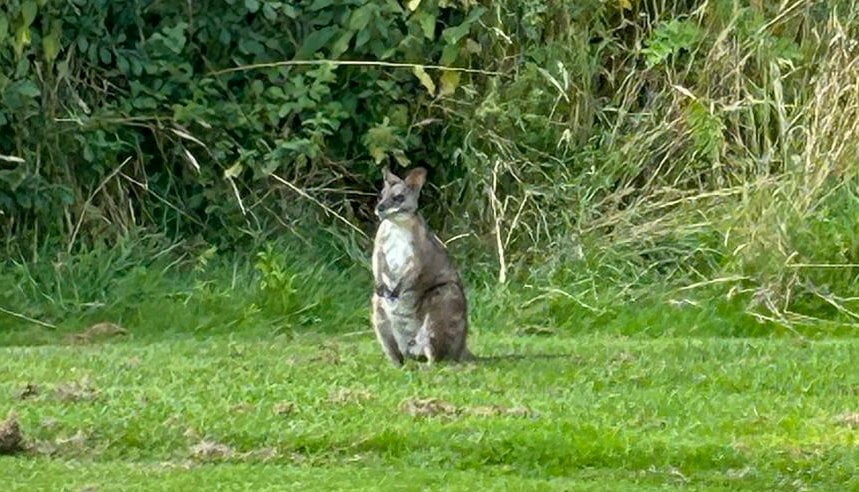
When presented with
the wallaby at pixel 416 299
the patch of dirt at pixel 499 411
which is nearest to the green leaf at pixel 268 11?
the wallaby at pixel 416 299

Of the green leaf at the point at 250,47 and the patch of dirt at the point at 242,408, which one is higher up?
the patch of dirt at the point at 242,408

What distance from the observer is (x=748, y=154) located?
14.2 meters

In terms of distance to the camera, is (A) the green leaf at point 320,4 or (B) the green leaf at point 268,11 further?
(A) the green leaf at point 320,4

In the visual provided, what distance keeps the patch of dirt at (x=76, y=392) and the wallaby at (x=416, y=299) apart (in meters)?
1.73

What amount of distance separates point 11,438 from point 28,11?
262 inches

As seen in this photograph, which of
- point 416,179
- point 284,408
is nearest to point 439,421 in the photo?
point 284,408

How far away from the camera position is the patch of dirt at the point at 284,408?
843 cm

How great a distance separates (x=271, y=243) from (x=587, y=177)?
229 cm

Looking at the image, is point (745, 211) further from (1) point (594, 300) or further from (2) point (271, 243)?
(2) point (271, 243)

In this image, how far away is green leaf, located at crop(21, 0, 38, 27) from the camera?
13734mm

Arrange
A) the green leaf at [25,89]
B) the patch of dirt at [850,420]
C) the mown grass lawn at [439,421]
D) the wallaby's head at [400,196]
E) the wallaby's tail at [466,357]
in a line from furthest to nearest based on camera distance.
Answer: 1. the green leaf at [25,89]
2. the wallaby's head at [400,196]
3. the wallaby's tail at [466,357]
4. the patch of dirt at [850,420]
5. the mown grass lawn at [439,421]

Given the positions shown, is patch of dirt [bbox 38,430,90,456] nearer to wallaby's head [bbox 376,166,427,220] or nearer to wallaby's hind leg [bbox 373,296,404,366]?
wallaby's hind leg [bbox 373,296,404,366]

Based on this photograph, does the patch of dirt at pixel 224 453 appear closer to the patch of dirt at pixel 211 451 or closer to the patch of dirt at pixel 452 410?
the patch of dirt at pixel 211 451

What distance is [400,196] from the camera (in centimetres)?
1077
